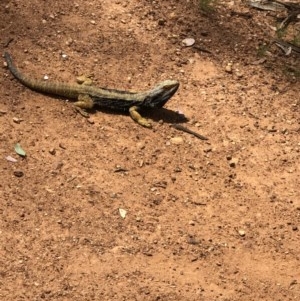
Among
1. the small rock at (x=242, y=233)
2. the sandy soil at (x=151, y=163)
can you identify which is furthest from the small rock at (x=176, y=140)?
the small rock at (x=242, y=233)

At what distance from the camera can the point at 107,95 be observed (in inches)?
255

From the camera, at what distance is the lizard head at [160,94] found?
655 centimetres

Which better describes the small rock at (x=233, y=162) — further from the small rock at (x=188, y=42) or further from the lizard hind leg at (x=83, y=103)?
the small rock at (x=188, y=42)

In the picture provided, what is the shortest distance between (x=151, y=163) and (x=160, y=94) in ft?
2.51

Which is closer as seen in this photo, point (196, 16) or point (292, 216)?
point (292, 216)

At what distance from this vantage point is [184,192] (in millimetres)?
5953

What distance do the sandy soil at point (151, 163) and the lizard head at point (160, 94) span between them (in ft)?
0.60

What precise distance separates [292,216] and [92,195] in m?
1.74

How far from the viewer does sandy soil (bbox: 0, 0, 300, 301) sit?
5215 mm

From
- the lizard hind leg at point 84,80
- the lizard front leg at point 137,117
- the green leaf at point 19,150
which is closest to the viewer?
the green leaf at point 19,150

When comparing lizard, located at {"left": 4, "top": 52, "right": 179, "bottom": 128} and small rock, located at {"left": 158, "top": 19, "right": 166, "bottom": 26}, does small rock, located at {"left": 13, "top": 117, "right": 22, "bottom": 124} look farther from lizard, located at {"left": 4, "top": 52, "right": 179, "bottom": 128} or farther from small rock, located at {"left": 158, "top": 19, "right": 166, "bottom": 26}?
small rock, located at {"left": 158, "top": 19, "right": 166, "bottom": 26}

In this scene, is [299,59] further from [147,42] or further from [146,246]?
[146,246]

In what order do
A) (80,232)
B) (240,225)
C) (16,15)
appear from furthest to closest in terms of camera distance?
1. (16,15)
2. (240,225)
3. (80,232)

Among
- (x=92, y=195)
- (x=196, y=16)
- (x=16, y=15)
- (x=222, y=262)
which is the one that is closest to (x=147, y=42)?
(x=196, y=16)
